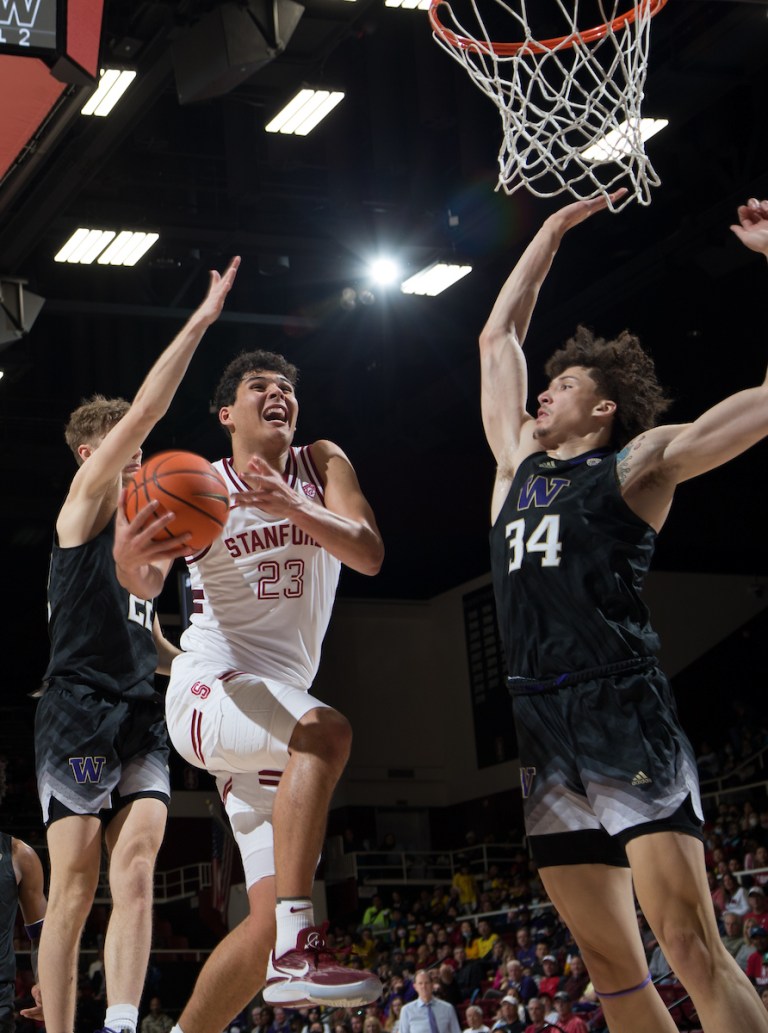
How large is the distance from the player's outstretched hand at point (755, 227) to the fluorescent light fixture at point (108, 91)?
725 cm

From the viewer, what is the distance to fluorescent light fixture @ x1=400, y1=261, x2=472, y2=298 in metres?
14.7

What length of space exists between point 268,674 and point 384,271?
33.6 ft

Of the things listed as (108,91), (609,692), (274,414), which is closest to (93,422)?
(274,414)

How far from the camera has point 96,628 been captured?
5758mm

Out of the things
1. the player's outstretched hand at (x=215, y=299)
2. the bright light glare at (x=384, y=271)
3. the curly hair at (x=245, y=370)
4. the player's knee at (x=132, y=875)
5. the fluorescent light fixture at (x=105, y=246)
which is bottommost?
the player's knee at (x=132, y=875)

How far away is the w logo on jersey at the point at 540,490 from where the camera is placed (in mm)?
4887

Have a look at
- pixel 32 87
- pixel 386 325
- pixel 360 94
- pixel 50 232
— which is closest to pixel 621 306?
pixel 386 325

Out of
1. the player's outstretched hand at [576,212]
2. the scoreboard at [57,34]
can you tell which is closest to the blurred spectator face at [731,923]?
the player's outstretched hand at [576,212]

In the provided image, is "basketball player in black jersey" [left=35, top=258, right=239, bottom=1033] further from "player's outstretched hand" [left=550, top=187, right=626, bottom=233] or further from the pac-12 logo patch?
the pac-12 logo patch

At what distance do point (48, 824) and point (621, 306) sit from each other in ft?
39.0

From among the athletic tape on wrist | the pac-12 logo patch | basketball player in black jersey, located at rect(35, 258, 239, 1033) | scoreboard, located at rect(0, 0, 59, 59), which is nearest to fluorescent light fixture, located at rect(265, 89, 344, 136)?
scoreboard, located at rect(0, 0, 59, 59)

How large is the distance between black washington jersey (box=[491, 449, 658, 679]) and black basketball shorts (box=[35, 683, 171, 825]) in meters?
1.68

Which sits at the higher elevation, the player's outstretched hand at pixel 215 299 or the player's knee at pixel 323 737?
the player's outstretched hand at pixel 215 299

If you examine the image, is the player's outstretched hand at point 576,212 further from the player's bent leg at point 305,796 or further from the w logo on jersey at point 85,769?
the w logo on jersey at point 85,769
